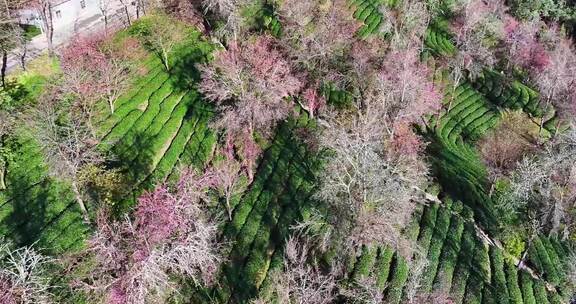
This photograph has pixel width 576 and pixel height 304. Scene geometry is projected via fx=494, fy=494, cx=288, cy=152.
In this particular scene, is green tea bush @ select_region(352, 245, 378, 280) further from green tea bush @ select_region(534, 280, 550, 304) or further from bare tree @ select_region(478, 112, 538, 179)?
bare tree @ select_region(478, 112, 538, 179)

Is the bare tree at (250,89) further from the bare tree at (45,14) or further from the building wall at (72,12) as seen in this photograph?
the building wall at (72,12)

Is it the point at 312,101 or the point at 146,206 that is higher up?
the point at 312,101

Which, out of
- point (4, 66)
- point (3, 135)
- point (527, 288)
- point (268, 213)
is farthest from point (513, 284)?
point (4, 66)

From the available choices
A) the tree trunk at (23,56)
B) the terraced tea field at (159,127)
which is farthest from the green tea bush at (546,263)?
the tree trunk at (23,56)

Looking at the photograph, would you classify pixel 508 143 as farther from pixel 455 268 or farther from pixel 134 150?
pixel 134 150

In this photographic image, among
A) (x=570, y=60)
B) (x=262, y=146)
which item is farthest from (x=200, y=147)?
(x=570, y=60)

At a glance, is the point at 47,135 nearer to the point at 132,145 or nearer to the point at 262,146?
the point at 132,145

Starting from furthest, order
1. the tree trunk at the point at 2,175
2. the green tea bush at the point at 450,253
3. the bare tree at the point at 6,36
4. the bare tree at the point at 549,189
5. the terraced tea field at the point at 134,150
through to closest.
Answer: the bare tree at the point at 6,36 → the bare tree at the point at 549,189 → the green tea bush at the point at 450,253 → the tree trunk at the point at 2,175 → the terraced tea field at the point at 134,150

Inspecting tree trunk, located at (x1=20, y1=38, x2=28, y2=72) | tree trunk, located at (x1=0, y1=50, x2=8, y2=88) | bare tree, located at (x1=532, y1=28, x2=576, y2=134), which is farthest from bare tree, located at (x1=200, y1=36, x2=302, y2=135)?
bare tree, located at (x1=532, y1=28, x2=576, y2=134)
